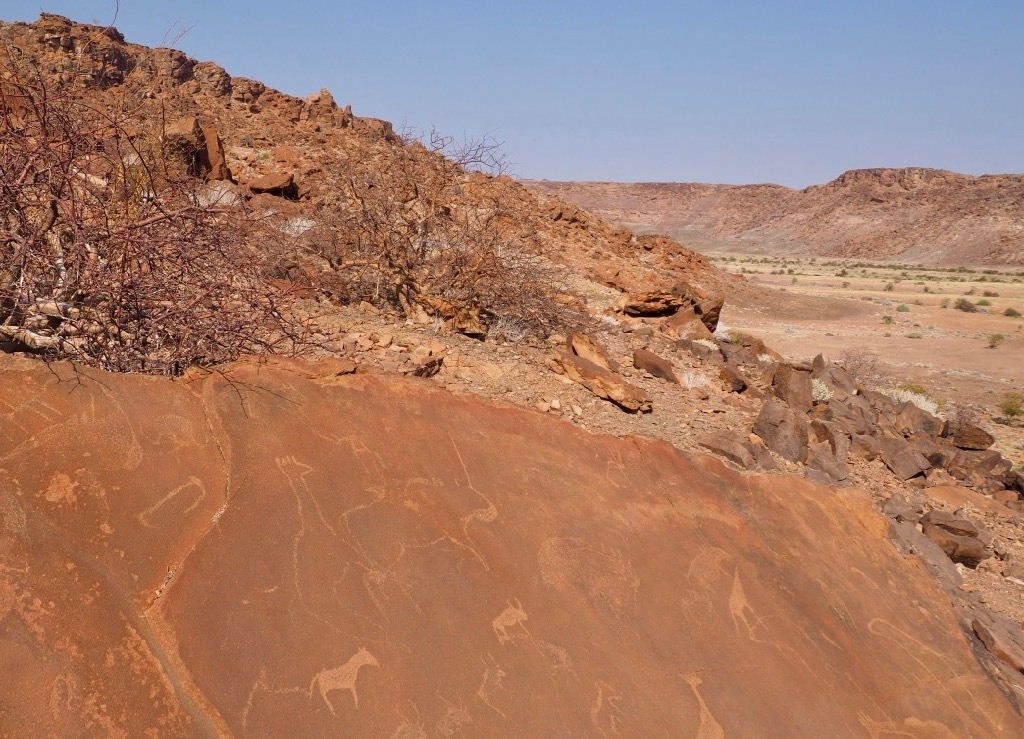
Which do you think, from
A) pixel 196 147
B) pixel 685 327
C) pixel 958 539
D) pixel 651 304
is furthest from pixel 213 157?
pixel 958 539

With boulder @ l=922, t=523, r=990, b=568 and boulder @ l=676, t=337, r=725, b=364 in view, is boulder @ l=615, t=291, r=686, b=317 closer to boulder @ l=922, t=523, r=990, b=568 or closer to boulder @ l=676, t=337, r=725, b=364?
boulder @ l=676, t=337, r=725, b=364

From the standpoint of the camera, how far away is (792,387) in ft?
24.7

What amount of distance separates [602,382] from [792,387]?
131 inches

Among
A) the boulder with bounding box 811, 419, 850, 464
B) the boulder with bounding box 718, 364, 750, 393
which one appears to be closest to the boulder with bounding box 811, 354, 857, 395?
the boulder with bounding box 718, 364, 750, 393

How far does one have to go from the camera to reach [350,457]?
2459 millimetres

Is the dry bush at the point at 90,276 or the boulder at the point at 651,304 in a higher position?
the dry bush at the point at 90,276

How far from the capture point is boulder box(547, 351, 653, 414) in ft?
17.1

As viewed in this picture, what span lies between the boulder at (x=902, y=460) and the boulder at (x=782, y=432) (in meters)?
1.42

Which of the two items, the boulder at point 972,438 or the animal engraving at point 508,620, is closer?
the animal engraving at point 508,620

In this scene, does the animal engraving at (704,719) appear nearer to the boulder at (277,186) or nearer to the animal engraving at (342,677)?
the animal engraving at (342,677)

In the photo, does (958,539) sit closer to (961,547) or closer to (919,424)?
(961,547)

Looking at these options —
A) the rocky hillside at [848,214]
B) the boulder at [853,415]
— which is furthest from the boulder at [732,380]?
the rocky hillside at [848,214]

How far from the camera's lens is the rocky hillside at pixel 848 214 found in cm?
6225

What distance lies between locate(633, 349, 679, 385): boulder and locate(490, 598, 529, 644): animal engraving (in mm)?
4633
